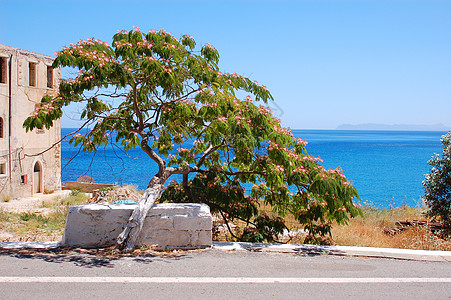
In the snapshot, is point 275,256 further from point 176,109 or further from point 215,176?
point 176,109

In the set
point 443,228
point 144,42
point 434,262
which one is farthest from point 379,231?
point 144,42

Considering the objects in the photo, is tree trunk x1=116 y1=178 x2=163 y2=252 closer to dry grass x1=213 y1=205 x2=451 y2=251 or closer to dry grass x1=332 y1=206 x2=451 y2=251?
dry grass x1=213 y1=205 x2=451 y2=251

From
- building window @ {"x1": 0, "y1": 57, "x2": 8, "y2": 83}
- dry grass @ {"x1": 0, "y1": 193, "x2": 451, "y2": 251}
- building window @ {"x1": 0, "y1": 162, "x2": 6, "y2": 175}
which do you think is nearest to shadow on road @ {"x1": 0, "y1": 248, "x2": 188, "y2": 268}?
dry grass @ {"x1": 0, "y1": 193, "x2": 451, "y2": 251}

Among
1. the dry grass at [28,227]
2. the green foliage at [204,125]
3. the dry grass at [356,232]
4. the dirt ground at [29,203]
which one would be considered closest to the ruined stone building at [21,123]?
the dirt ground at [29,203]

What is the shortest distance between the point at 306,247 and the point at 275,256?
768 mm

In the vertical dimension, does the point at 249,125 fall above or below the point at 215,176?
above

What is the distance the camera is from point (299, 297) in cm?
457

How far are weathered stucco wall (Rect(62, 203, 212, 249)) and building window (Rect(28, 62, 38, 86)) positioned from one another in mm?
20536

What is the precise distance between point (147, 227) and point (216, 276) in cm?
170

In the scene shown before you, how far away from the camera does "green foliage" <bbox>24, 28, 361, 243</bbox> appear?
6934 millimetres

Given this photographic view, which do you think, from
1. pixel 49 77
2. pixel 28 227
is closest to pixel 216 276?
pixel 28 227

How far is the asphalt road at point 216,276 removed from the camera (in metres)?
4.60

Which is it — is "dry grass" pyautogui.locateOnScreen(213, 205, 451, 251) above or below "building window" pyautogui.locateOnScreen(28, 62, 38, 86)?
below

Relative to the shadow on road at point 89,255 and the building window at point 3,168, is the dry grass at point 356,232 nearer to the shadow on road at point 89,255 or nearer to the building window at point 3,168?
the shadow on road at point 89,255
